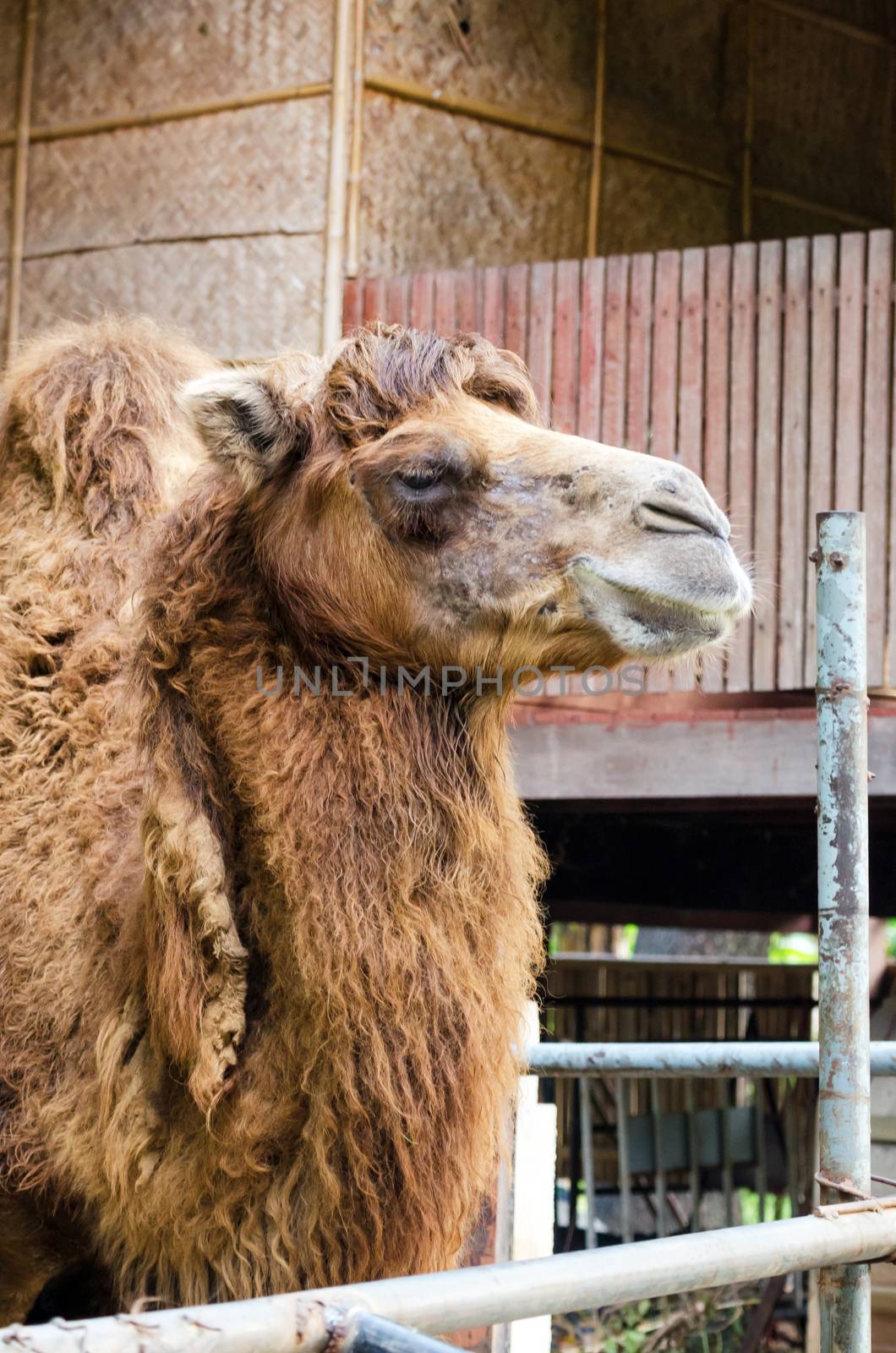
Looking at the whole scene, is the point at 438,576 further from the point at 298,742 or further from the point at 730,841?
the point at 730,841

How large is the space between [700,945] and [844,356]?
43.7 ft

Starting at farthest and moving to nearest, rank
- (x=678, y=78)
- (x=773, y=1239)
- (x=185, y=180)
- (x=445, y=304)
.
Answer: (x=678, y=78)
(x=185, y=180)
(x=445, y=304)
(x=773, y=1239)

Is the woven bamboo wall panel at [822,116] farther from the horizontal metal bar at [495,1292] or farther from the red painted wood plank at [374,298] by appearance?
the horizontal metal bar at [495,1292]

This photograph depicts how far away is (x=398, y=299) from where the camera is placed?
7.34 metres

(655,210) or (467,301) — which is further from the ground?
(655,210)

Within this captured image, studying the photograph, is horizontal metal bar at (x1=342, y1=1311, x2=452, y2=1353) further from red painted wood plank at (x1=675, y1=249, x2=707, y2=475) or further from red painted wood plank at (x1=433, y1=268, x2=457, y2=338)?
red painted wood plank at (x1=433, y1=268, x2=457, y2=338)

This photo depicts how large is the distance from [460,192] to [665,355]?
2306mm

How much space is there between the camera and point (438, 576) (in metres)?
2.76

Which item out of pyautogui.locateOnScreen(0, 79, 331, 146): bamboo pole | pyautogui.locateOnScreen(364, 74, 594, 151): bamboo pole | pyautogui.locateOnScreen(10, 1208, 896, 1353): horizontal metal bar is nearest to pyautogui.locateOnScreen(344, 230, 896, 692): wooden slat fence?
pyautogui.locateOnScreen(364, 74, 594, 151): bamboo pole

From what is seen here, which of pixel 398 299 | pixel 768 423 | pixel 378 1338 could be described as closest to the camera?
pixel 378 1338

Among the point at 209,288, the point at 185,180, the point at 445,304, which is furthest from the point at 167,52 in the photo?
the point at 445,304

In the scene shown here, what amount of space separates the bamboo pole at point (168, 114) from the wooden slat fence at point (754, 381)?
1.74 m

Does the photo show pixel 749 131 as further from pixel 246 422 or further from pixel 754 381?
pixel 246 422

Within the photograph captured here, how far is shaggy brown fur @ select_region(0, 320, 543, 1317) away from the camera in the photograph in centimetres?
256
